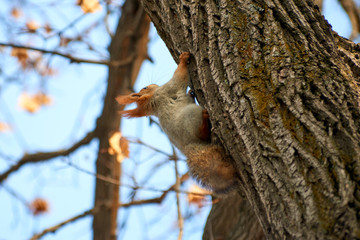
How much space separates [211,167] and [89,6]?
10.9 ft

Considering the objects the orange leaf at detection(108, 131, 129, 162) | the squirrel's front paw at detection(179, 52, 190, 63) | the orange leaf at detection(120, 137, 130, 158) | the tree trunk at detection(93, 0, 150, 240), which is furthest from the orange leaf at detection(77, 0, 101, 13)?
the squirrel's front paw at detection(179, 52, 190, 63)

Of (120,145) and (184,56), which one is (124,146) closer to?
(120,145)

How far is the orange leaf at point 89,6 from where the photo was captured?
4.98 metres

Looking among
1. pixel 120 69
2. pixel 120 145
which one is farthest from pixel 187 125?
pixel 120 69

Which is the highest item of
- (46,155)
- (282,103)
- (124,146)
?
(46,155)

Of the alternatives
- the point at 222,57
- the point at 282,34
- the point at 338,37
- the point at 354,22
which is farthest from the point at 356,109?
the point at 354,22

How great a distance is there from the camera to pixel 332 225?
1628 millimetres

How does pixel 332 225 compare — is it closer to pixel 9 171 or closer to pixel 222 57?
pixel 222 57

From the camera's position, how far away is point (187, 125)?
9.72 feet

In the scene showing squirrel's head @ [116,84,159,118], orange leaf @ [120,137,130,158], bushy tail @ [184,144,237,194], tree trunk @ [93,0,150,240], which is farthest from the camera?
tree trunk @ [93,0,150,240]

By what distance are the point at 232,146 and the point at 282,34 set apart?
2.25 ft

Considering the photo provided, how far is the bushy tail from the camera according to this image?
244 cm

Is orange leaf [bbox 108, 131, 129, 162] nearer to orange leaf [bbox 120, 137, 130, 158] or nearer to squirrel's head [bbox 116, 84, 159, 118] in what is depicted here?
orange leaf [bbox 120, 137, 130, 158]

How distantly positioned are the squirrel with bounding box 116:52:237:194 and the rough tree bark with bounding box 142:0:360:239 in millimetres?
251
